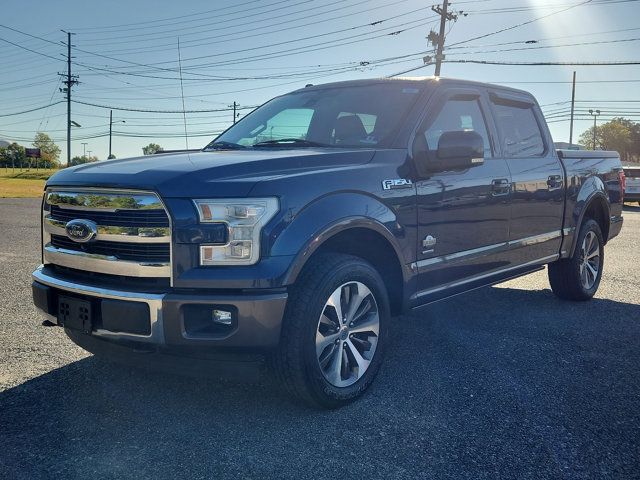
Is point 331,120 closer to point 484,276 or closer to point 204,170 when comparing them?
point 204,170

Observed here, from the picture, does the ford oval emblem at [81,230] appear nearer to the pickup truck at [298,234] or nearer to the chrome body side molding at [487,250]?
the pickup truck at [298,234]

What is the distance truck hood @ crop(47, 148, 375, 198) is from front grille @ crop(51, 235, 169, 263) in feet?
0.85

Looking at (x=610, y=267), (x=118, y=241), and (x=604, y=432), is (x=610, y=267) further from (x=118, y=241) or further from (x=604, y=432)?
(x=118, y=241)

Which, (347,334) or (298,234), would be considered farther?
(347,334)

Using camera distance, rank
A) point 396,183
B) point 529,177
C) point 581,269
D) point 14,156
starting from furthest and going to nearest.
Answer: point 14,156
point 581,269
point 529,177
point 396,183

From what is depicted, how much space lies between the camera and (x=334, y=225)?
300 centimetres

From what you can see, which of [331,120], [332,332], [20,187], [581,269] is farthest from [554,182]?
[20,187]

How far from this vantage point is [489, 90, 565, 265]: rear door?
14.9ft

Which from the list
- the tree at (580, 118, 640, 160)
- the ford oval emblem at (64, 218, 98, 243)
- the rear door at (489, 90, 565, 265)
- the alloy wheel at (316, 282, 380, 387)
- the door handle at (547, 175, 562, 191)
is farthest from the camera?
the tree at (580, 118, 640, 160)

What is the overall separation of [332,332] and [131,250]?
1118 mm

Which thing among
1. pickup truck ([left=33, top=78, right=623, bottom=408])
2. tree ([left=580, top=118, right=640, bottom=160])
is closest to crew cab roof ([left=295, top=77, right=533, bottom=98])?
pickup truck ([left=33, top=78, right=623, bottom=408])

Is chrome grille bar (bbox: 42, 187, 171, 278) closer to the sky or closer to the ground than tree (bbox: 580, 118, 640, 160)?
closer to the ground

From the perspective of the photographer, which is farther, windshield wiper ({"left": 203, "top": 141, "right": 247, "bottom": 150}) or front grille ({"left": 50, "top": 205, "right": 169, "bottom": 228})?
windshield wiper ({"left": 203, "top": 141, "right": 247, "bottom": 150})

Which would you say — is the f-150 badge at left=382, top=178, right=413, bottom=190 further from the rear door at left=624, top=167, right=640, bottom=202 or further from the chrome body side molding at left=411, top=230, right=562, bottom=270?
the rear door at left=624, top=167, right=640, bottom=202
